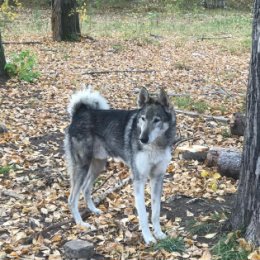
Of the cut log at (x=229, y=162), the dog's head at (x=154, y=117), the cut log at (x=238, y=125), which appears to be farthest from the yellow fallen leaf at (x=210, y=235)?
the cut log at (x=238, y=125)

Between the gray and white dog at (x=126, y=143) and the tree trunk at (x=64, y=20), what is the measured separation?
1235 centimetres

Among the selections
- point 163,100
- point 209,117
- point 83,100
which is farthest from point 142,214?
point 209,117

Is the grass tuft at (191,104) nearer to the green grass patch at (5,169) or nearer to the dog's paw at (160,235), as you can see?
the green grass patch at (5,169)

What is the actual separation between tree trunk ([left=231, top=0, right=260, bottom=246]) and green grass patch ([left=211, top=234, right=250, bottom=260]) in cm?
13

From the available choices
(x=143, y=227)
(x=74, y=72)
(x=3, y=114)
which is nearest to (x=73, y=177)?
(x=143, y=227)

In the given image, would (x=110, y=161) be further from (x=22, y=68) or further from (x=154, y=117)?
(x=22, y=68)

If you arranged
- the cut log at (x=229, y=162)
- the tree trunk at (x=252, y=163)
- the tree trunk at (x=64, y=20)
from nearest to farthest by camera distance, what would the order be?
1. the tree trunk at (x=252, y=163)
2. the cut log at (x=229, y=162)
3. the tree trunk at (x=64, y=20)

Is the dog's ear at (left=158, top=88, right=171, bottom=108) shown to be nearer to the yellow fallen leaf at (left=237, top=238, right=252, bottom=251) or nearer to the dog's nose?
the dog's nose

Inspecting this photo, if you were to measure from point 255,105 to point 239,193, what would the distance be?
0.89 metres

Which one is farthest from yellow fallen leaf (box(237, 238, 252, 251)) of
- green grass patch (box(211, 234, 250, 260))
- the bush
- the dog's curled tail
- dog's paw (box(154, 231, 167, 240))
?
the bush

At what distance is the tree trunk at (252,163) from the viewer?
4.22m

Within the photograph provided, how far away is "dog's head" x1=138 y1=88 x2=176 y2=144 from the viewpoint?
15.5 feet

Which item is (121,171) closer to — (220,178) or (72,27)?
(220,178)

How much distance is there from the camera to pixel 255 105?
4254mm
